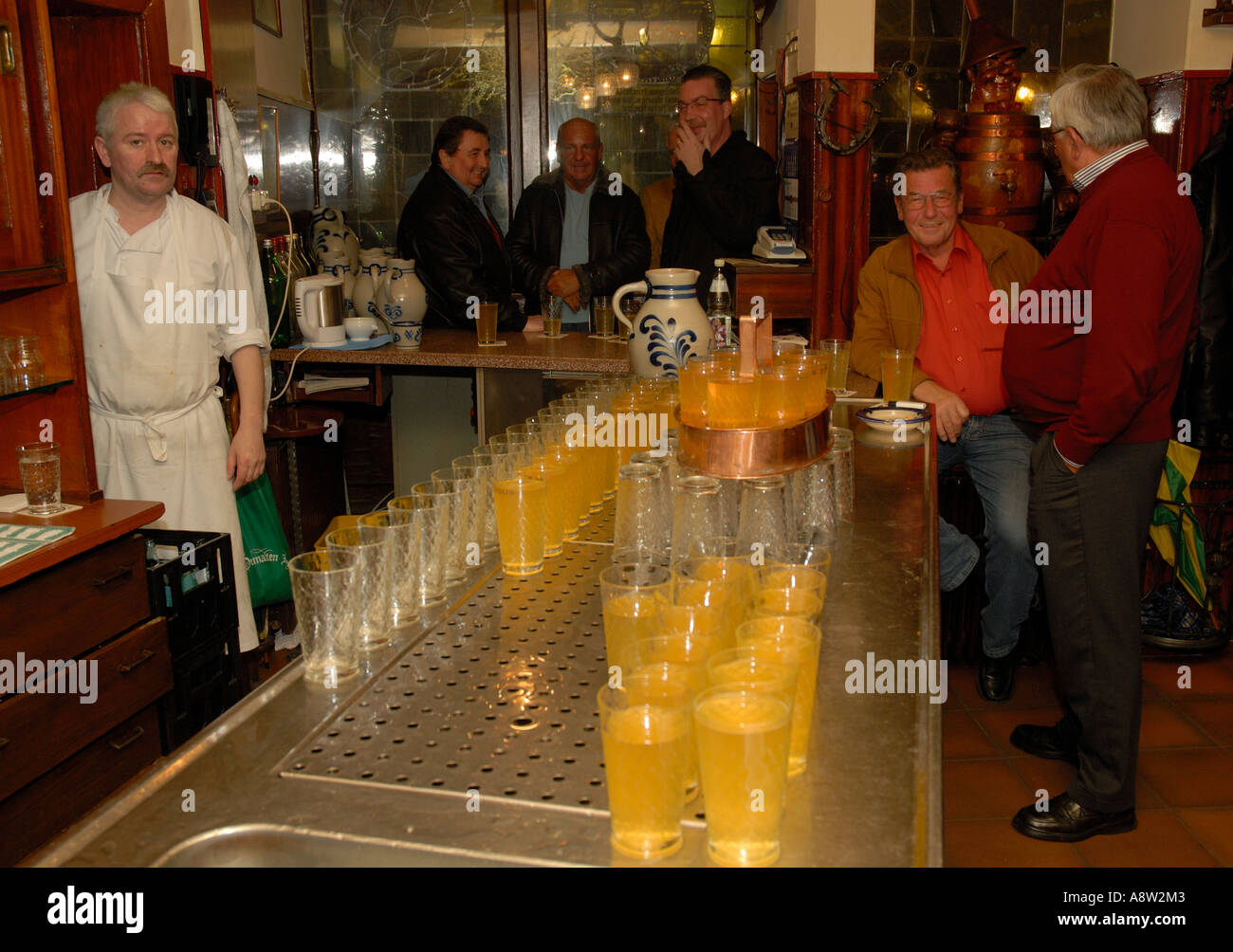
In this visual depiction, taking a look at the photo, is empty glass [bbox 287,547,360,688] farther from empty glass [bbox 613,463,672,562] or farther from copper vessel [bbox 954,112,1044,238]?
copper vessel [bbox 954,112,1044,238]

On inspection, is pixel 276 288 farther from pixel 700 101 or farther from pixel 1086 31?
pixel 1086 31

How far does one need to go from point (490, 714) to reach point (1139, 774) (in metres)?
2.63

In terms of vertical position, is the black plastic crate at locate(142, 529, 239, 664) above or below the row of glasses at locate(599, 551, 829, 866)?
below

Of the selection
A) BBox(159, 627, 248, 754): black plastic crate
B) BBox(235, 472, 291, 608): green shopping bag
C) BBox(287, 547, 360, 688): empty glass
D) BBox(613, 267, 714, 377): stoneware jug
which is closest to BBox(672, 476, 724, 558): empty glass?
BBox(287, 547, 360, 688): empty glass

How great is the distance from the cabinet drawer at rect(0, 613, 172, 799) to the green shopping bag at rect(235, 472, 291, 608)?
3.38 feet

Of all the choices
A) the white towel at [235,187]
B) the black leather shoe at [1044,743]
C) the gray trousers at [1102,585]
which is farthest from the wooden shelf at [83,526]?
the black leather shoe at [1044,743]

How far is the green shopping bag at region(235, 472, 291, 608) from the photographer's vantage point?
3873 millimetres

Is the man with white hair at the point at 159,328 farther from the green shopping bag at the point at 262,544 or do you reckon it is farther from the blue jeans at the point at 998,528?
the blue jeans at the point at 998,528

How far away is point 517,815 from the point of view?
113cm

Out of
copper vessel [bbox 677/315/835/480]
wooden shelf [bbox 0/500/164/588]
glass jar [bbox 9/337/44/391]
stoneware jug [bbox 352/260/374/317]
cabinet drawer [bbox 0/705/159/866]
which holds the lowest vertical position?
cabinet drawer [bbox 0/705/159/866]

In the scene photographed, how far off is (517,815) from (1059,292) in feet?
7.33

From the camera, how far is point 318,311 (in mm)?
4758
